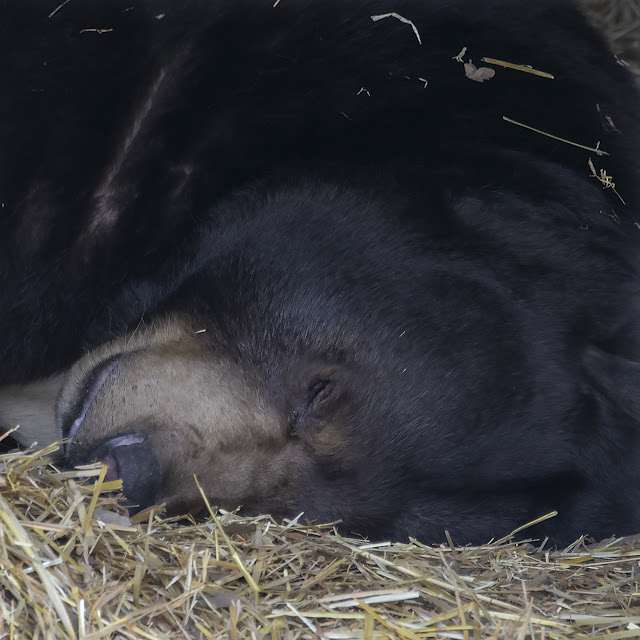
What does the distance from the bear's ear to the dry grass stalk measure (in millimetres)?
655

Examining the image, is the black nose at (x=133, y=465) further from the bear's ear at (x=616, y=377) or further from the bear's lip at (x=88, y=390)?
the bear's ear at (x=616, y=377)

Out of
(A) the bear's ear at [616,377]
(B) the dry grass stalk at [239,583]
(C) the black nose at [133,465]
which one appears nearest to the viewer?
(B) the dry grass stalk at [239,583]

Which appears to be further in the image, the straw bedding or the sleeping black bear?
the sleeping black bear

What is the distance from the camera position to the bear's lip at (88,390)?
281 cm

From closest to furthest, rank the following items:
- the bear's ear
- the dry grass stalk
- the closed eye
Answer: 1. the dry grass stalk
2. the closed eye
3. the bear's ear

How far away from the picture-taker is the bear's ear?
3.09 meters

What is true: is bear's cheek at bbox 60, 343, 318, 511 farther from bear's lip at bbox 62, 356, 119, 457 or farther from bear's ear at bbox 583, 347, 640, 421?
bear's ear at bbox 583, 347, 640, 421

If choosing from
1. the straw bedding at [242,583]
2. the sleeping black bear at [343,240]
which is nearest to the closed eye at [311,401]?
the sleeping black bear at [343,240]

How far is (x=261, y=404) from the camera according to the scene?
108 inches

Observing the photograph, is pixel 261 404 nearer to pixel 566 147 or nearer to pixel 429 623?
pixel 429 623

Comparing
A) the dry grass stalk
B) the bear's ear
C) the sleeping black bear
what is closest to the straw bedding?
the dry grass stalk

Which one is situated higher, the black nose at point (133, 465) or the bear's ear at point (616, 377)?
the black nose at point (133, 465)

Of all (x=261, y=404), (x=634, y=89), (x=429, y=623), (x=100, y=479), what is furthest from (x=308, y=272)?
(x=634, y=89)

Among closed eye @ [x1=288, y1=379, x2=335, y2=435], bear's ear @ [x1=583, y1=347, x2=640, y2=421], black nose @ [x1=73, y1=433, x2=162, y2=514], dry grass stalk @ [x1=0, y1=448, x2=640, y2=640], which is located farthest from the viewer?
bear's ear @ [x1=583, y1=347, x2=640, y2=421]
